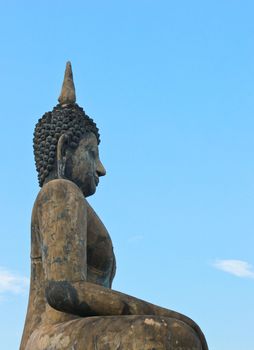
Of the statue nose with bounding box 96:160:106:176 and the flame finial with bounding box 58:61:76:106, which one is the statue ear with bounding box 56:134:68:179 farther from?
the flame finial with bounding box 58:61:76:106

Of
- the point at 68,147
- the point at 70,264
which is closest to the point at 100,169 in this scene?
the point at 68,147

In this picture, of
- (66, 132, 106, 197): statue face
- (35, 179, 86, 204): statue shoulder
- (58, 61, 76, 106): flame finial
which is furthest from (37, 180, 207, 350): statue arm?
(58, 61, 76, 106): flame finial

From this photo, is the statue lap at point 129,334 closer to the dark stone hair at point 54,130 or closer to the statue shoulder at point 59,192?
the statue shoulder at point 59,192

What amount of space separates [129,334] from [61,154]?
290cm

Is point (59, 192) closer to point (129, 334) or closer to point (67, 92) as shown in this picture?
point (67, 92)

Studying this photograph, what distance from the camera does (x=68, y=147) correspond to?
10.8 metres

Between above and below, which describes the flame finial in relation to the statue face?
above

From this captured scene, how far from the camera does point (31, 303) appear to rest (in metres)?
10.2

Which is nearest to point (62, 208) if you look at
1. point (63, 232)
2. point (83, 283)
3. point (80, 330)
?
point (63, 232)

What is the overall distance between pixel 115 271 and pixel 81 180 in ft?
3.98

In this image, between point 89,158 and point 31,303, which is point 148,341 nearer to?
point 31,303

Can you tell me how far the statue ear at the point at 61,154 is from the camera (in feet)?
35.0

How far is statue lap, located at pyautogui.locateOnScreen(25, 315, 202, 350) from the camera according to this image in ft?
28.3

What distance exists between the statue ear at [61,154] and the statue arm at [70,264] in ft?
2.18
